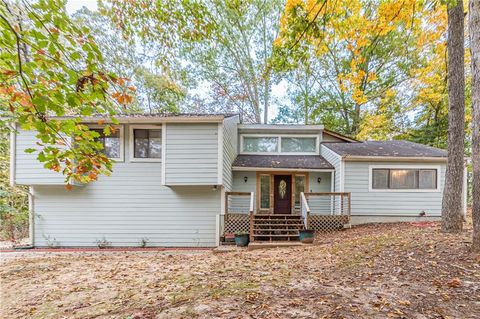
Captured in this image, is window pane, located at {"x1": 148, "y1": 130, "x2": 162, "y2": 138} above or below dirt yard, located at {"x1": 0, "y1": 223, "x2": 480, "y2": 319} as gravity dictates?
above

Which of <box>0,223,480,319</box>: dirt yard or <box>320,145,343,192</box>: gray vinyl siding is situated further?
<box>320,145,343,192</box>: gray vinyl siding

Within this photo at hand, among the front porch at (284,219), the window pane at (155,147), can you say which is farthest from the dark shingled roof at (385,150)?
the window pane at (155,147)

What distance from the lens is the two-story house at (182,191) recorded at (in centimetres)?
795

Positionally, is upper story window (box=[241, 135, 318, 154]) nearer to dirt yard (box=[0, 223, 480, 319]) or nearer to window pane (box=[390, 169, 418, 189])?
window pane (box=[390, 169, 418, 189])

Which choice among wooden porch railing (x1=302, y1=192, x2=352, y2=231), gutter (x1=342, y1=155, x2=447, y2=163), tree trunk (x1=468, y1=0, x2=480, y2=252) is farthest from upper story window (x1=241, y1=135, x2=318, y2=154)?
tree trunk (x1=468, y1=0, x2=480, y2=252)

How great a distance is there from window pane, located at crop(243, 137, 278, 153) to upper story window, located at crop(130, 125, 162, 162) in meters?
4.63

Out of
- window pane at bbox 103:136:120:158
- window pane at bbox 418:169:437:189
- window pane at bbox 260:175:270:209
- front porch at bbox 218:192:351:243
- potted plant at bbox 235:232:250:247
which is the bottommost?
potted plant at bbox 235:232:250:247

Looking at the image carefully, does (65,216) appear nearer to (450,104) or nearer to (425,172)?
(450,104)

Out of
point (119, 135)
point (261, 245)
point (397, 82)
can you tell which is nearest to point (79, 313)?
point (261, 245)

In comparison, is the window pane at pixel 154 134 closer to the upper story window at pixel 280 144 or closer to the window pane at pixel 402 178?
the upper story window at pixel 280 144

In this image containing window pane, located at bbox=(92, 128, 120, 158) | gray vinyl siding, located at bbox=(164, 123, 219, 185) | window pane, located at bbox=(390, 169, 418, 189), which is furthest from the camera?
window pane, located at bbox=(390, 169, 418, 189)

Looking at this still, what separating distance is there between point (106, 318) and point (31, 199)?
7.73m

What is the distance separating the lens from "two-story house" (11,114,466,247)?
26.1ft

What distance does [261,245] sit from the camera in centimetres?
722
